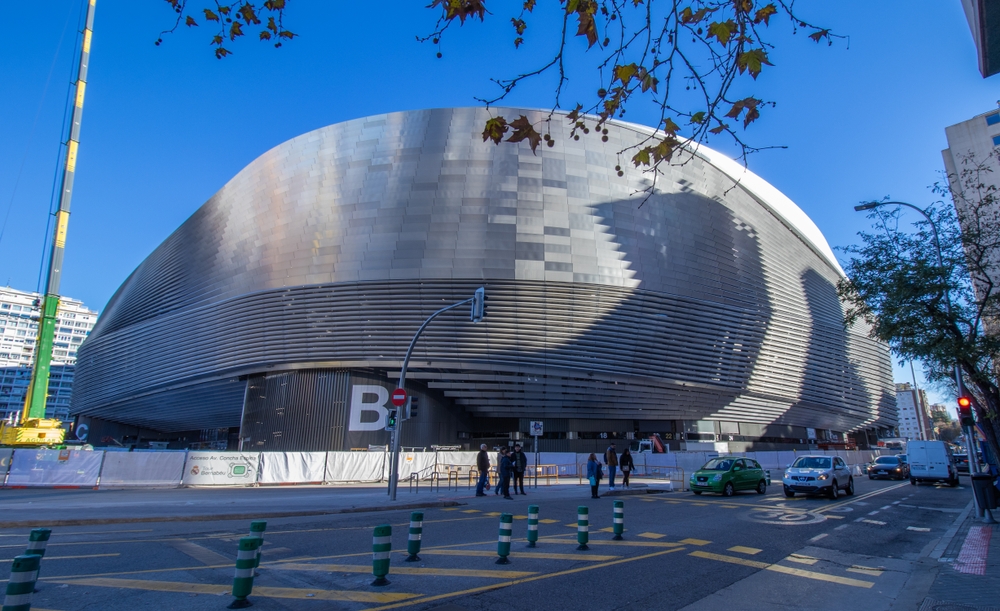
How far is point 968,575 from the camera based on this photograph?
23.5 ft

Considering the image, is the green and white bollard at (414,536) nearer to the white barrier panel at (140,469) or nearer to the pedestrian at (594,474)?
the pedestrian at (594,474)

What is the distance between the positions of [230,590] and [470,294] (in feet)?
87.3

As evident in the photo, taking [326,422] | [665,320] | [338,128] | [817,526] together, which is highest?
[338,128]

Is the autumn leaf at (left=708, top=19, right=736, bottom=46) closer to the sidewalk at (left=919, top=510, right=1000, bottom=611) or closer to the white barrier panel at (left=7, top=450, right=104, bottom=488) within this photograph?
the sidewalk at (left=919, top=510, right=1000, bottom=611)

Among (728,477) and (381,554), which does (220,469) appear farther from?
(728,477)

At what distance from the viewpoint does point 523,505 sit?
50.2 ft

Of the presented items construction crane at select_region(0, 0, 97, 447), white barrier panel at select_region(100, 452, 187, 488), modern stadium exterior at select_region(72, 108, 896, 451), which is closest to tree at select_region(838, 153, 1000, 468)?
modern stadium exterior at select_region(72, 108, 896, 451)

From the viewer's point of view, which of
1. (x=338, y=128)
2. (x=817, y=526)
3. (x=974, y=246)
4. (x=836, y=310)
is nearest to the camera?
(x=817, y=526)

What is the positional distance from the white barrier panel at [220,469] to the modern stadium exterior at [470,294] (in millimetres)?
11409

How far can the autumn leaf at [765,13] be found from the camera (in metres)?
4.77

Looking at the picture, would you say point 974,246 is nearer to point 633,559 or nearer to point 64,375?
point 633,559

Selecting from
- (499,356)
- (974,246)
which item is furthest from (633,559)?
(499,356)

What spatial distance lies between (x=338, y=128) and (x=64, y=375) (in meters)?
136

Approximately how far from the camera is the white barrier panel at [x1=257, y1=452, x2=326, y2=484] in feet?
73.5
